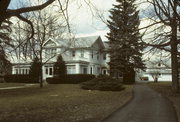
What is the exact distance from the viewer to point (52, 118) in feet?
36.5

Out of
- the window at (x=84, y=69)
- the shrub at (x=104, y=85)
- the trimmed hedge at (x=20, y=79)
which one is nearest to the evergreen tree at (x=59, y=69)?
the trimmed hedge at (x=20, y=79)

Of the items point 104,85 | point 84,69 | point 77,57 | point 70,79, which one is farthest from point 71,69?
point 104,85

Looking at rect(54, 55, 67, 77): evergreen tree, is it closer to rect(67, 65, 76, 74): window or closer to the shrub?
rect(67, 65, 76, 74): window

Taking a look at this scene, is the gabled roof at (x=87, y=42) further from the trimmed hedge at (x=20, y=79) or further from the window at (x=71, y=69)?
the trimmed hedge at (x=20, y=79)

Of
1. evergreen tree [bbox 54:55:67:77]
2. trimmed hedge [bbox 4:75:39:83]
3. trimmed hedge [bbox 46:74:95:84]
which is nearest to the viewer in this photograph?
trimmed hedge [bbox 46:74:95:84]

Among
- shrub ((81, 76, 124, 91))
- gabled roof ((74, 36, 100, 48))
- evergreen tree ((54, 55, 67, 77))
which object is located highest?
gabled roof ((74, 36, 100, 48))

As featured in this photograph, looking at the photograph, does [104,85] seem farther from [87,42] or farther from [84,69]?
[87,42]

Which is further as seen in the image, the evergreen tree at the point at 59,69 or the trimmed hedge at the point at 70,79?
the evergreen tree at the point at 59,69

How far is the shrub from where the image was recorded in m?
27.1

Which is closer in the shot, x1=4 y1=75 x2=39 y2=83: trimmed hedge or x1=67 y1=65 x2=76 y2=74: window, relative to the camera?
x1=4 y1=75 x2=39 y2=83: trimmed hedge

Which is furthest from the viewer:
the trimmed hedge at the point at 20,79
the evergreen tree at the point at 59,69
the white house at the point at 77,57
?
the white house at the point at 77,57

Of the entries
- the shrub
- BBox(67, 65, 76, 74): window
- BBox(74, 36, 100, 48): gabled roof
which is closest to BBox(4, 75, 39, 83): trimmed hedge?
BBox(67, 65, 76, 74): window

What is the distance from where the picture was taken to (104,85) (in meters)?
27.3

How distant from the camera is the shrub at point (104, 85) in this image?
27062mm
